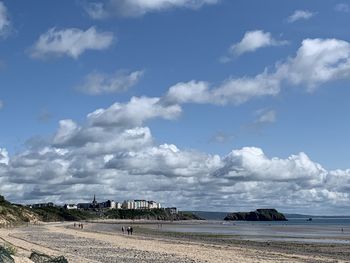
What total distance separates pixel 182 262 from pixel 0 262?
16.3m

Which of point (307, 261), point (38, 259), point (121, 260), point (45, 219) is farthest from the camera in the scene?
point (45, 219)

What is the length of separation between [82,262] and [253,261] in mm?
12550

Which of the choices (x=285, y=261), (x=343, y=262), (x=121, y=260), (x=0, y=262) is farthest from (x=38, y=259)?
(x=343, y=262)

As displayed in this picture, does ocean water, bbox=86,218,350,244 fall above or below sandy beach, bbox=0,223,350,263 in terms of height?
above

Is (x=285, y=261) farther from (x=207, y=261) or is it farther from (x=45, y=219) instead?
(x=45, y=219)

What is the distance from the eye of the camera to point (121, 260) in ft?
101

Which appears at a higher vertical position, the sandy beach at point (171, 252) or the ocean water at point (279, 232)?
the ocean water at point (279, 232)

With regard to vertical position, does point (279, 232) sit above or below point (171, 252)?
above

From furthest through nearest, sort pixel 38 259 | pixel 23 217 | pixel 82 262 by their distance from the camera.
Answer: pixel 23 217, pixel 82 262, pixel 38 259

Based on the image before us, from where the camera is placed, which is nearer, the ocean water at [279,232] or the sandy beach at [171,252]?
the sandy beach at [171,252]

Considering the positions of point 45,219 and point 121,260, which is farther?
point 45,219

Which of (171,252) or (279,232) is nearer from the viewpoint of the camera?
(171,252)

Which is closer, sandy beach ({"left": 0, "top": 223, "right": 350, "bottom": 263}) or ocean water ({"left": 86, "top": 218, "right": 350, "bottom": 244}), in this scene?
sandy beach ({"left": 0, "top": 223, "right": 350, "bottom": 263})

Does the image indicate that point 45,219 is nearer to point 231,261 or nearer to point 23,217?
point 23,217
